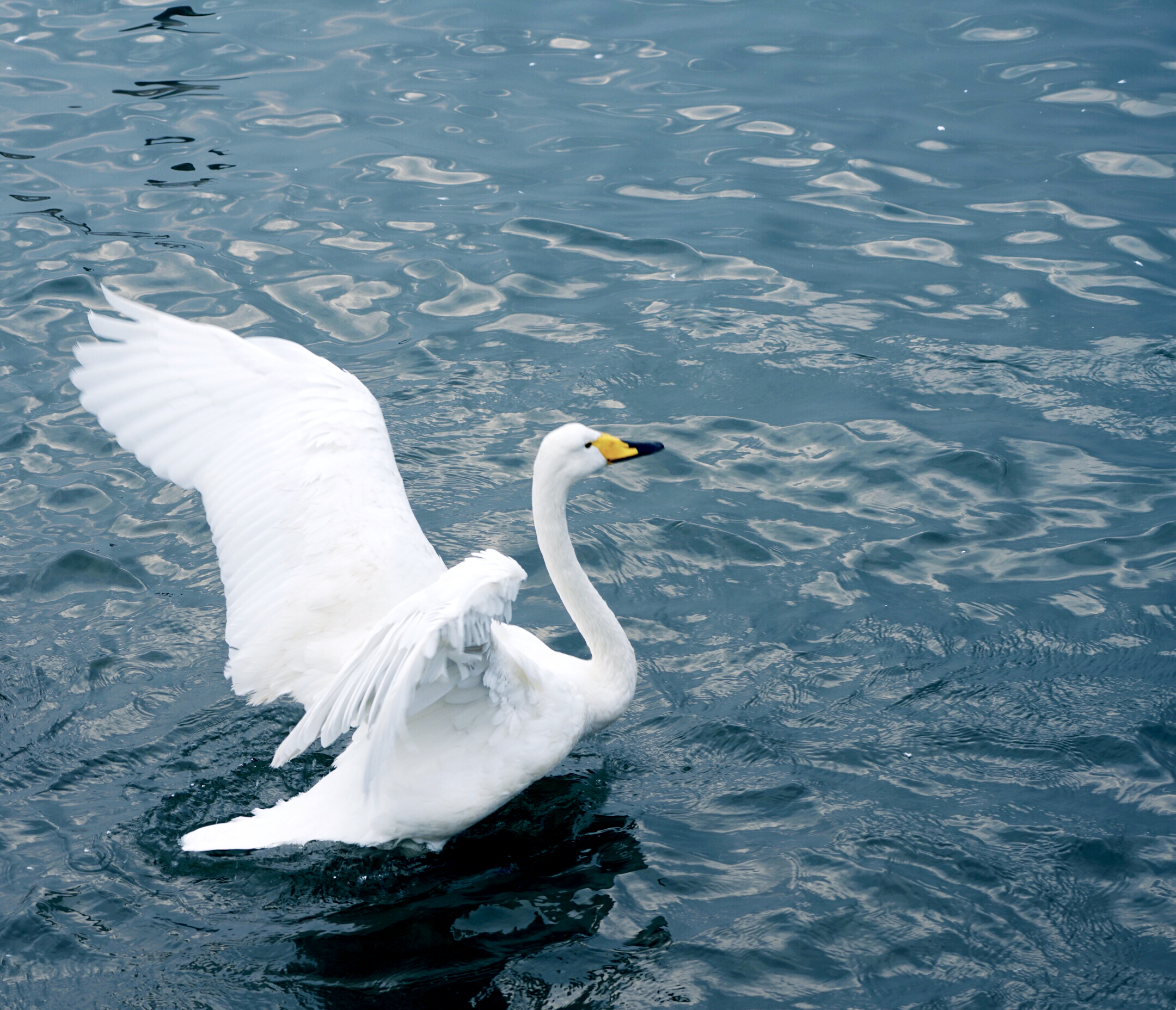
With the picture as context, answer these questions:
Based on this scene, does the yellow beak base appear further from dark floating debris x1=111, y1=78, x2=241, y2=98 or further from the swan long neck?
dark floating debris x1=111, y1=78, x2=241, y2=98

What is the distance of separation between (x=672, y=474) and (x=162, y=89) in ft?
27.4

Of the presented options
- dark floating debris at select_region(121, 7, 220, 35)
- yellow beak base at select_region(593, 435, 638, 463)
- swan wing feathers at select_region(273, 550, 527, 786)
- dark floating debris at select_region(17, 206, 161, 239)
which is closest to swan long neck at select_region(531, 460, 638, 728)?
yellow beak base at select_region(593, 435, 638, 463)

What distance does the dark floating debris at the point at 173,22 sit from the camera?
48.1 feet

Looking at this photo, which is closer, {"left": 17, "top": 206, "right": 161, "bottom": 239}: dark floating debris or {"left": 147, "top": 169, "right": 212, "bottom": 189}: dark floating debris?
{"left": 17, "top": 206, "right": 161, "bottom": 239}: dark floating debris

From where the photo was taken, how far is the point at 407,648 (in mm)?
4703

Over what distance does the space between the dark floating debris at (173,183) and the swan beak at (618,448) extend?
7.52m

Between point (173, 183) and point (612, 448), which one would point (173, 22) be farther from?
point (612, 448)

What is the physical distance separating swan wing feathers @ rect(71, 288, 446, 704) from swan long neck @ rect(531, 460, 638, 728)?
0.59 m

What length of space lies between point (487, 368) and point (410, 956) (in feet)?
17.0

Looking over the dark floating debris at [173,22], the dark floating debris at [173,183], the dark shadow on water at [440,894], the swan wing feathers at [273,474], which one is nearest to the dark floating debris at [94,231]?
the dark floating debris at [173,183]

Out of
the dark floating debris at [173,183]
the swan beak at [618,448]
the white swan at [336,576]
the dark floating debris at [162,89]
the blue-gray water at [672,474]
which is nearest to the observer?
the blue-gray water at [672,474]

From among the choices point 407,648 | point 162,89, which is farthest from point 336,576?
point 162,89

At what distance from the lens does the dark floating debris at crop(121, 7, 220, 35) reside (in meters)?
14.6

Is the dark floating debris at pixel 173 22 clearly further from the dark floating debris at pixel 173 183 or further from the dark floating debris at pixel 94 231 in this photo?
the dark floating debris at pixel 94 231
